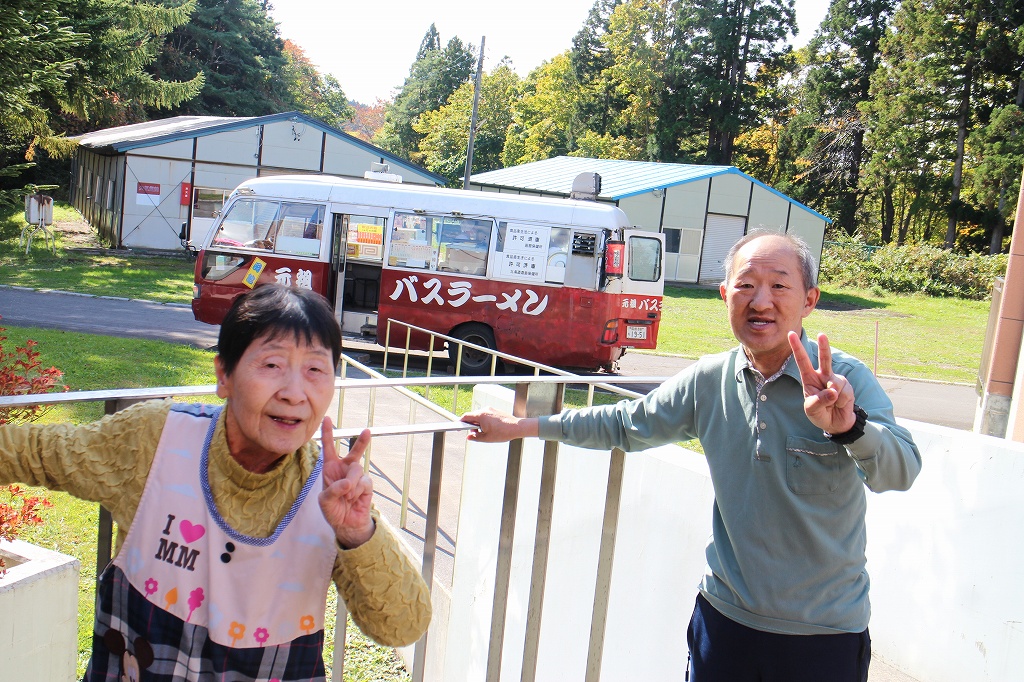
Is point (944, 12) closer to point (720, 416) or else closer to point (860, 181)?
point (860, 181)

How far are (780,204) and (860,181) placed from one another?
13479 millimetres

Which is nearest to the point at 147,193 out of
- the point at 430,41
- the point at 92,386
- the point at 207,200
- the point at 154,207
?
the point at 154,207

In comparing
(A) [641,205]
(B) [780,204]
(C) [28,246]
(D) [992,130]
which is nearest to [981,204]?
(D) [992,130]

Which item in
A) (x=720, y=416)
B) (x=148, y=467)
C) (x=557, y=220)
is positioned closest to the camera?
(x=148, y=467)

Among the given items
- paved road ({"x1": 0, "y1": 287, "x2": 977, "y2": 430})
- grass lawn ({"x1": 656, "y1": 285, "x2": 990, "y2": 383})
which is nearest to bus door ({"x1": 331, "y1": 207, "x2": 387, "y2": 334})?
paved road ({"x1": 0, "y1": 287, "x2": 977, "y2": 430})

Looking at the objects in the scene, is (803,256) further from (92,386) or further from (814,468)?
(92,386)

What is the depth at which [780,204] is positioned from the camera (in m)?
31.9

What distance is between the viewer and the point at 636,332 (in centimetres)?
1345

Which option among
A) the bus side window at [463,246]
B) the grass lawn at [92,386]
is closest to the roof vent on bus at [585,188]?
the bus side window at [463,246]

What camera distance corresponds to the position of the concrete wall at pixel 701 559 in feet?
11.8

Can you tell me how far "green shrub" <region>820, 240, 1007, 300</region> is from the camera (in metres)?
29.9

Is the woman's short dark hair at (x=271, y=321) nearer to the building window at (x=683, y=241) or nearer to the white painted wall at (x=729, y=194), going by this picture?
the building window at (x=683, y=241)

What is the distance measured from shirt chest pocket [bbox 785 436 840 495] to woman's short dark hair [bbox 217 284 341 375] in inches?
44.9

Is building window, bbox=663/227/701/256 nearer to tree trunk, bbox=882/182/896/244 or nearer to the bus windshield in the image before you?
tree trunk, bbox=882/182/896/244
